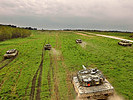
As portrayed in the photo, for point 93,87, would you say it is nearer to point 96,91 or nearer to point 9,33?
point 96,91

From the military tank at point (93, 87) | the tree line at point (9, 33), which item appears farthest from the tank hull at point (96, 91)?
the tree line at point (9, 33)

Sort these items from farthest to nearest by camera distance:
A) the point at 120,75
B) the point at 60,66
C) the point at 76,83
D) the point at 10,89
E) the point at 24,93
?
the point at 60,66, the point at 120,75, the point at 10,89, the point at 24,93, the point at 76,83

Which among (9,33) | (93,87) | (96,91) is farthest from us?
(9,33)

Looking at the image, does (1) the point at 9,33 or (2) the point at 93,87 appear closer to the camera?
(2) the point at 93,87

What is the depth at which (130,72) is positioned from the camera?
13461 mm

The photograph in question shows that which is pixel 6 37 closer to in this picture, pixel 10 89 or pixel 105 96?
pixel 10 89

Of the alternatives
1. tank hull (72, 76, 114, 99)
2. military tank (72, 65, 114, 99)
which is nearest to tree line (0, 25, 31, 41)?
military tank (72, 65, 114, 99)

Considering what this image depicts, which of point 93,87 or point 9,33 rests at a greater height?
point 9,33

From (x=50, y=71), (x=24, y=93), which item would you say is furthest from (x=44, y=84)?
(x=50, y=71)

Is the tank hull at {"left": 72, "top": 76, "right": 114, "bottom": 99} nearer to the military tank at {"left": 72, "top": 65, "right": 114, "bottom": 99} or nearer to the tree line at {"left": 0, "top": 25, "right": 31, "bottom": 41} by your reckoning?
the military tank at {"left": 72, "top": 65, "right": 114, "bottom": 99}

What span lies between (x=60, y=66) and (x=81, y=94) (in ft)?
28.6

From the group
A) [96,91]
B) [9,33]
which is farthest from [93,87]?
[9,33]

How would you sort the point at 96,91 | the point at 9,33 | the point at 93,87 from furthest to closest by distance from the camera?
the point at 9,33
the point at 93,87
the point at 96,91

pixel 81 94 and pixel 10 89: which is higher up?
pixel 81 94
